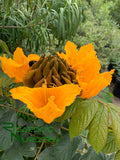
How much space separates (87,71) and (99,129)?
0.10 metres

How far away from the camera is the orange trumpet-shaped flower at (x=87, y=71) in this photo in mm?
241

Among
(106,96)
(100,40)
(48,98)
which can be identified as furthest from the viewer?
(100,40)

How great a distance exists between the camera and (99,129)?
242 mm

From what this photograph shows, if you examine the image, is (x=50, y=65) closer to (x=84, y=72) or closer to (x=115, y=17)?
(x=84, y=72)

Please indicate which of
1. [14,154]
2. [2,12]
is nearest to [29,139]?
[14,154]

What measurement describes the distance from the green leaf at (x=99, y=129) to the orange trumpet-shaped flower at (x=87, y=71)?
0.04 meters

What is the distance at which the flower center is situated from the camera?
0.22 metres

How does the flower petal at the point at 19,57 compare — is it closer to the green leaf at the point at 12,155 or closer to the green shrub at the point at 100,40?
the green leaf at the point at 12,155

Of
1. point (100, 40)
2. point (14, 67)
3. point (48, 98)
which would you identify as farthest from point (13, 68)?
point (100, 40)

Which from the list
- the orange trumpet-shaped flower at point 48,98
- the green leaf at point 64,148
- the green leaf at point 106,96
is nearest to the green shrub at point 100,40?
the green leaf at point 106,96

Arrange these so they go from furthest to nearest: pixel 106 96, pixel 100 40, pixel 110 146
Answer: pixel 100 40, pixel 106 96, pixel 110 146

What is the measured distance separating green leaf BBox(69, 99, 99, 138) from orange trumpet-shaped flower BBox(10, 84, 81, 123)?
55 millimetres

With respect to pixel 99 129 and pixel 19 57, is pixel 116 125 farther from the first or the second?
pixel 19 57

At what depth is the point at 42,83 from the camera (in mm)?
219
